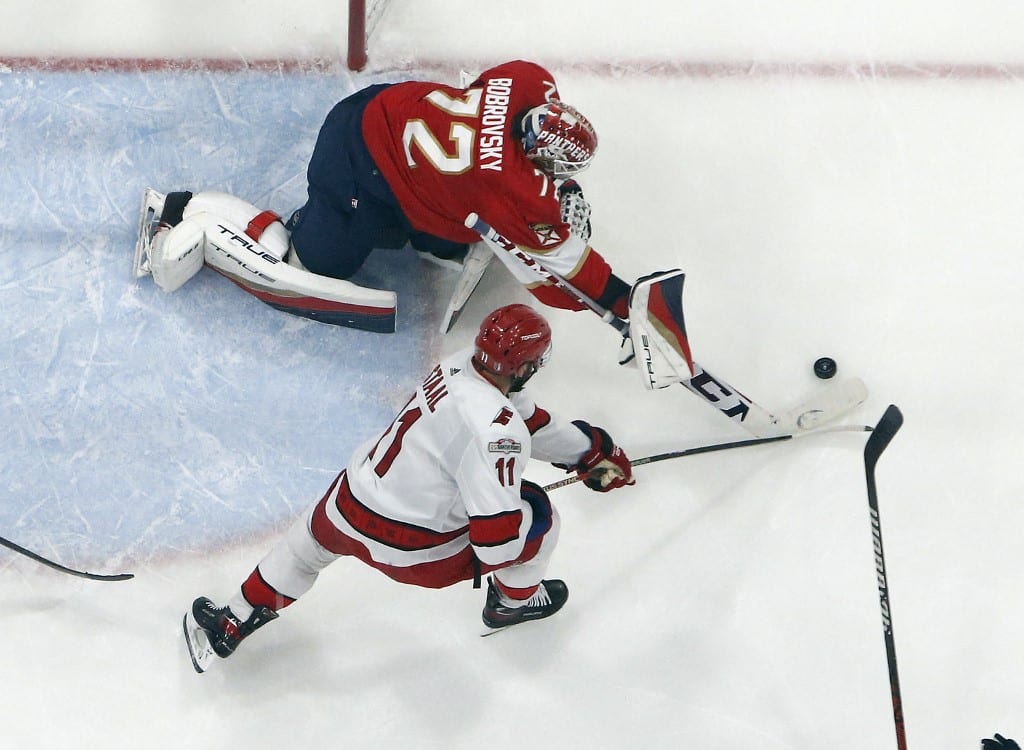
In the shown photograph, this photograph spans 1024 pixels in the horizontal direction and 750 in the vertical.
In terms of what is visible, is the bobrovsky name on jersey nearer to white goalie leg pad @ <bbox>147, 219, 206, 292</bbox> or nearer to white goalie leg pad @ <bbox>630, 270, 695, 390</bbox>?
white goalie leg pad @ <bbox>630, 270, 695, 390</bbox>

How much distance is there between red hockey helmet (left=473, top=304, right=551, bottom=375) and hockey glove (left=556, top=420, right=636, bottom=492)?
1.64 ft

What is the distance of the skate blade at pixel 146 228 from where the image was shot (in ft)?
12.5

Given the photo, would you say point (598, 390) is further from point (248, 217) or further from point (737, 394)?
point (248, 217)

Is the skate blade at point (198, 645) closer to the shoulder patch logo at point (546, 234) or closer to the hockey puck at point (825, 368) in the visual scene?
the shoulder patch logo at point (546, 234)

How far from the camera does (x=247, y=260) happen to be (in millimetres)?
3691

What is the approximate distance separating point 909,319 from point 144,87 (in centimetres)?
239

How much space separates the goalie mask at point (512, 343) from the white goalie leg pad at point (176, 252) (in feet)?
3.80

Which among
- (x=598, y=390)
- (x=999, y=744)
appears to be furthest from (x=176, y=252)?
(x=999, y=744)

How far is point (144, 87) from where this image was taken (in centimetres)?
398

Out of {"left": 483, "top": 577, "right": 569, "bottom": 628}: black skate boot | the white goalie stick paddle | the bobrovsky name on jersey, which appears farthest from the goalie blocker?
{"left": 483, "top": 577, "right": 569, "bottom": 628}: black skate boot

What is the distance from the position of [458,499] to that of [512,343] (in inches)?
16.4

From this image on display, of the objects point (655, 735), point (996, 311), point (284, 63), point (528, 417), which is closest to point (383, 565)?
point (528, 417)

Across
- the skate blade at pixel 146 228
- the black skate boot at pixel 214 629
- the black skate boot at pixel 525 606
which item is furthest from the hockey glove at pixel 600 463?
the skate blade at pixel 146 228

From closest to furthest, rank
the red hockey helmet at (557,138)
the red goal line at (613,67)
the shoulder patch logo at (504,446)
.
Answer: the shoulder patch logo at (504,446) < the red hockey helmet at (557,138) < the red goal line at (613,67)
